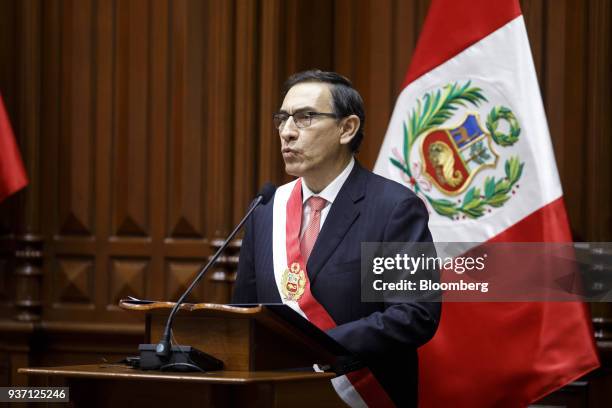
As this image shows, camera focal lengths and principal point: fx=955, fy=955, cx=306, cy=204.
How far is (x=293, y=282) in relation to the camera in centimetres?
275

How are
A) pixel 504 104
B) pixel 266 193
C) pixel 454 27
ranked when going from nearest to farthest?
1. pixel 266 193
2. pixel 504 104
3. pixel 454 27

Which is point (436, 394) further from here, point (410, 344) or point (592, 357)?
point (410, 344)

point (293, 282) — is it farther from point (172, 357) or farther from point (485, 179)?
point (485, 179)

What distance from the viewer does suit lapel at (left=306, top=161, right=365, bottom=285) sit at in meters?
2.77

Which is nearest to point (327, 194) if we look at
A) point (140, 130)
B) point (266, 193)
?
point (266, 193)

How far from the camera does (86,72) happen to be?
4.55m

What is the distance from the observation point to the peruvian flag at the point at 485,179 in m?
3.37

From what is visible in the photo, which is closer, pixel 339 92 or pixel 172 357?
pixel 172 357

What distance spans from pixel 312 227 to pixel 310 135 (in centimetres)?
28

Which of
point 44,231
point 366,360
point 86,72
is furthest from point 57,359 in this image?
point 366,360

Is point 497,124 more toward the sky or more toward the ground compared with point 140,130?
more toward the ground

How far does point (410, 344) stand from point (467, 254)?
105cm

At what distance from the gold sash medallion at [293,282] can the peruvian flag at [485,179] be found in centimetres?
94

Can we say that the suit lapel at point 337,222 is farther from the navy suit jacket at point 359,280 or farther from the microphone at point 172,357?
the microphone at point 172,357
